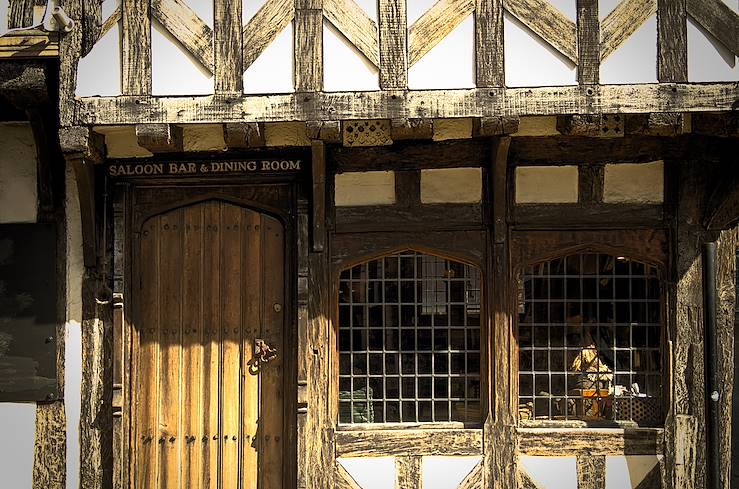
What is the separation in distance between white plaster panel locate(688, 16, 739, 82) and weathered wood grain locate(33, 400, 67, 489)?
5.15 m

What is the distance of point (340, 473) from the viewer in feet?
20.3

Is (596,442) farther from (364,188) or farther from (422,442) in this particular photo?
(364,188)

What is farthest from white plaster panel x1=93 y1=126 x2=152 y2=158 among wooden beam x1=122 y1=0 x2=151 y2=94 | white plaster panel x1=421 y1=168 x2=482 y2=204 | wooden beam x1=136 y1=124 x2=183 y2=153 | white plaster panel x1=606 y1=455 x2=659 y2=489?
white plaster panel x1=606 y1=455 x2=659 y2=489

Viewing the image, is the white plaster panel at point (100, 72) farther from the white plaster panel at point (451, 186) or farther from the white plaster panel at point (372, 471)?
the white plaster panel at point (372, 471)

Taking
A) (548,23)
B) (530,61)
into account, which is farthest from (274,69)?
(548,23)

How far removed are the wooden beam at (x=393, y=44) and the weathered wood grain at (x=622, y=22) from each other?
1330mm

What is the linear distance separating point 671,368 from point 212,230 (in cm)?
361

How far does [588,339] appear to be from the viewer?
20.9ft

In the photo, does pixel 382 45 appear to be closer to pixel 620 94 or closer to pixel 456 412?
pixel 620 94

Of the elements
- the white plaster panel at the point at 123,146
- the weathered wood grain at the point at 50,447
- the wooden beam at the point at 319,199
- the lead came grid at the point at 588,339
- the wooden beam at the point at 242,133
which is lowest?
the weathered wood grain at the point at 50,447

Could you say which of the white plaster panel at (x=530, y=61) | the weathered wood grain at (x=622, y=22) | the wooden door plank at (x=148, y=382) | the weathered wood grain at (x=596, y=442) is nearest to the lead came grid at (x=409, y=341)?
the weathered wood grain at (x=596, y=442)

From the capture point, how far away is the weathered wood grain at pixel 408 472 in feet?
20.2

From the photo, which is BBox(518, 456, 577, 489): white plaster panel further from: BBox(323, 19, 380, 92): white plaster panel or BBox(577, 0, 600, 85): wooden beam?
BBox(323, 19, 380, 92): white plaster panel

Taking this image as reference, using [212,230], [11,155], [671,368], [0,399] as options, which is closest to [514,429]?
[671,368]
